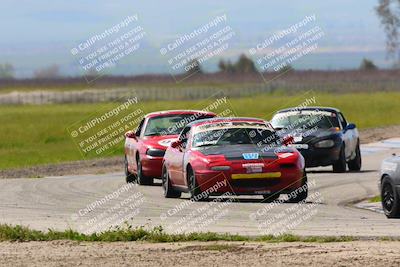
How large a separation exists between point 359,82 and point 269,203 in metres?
110

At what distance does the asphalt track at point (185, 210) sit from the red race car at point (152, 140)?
398 millimetres

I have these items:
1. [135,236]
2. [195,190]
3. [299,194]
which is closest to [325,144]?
[299,194]

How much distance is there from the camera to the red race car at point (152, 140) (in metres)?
26.1

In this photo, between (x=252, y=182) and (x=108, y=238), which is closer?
(x=108, y=238)

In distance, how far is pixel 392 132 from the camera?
4694 centimetres

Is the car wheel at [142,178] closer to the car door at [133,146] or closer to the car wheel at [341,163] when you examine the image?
the car door at [133,146]

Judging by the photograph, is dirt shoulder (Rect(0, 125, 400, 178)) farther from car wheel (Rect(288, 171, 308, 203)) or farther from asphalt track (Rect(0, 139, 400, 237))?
car wheel (Rect(288, 171, 308, 203))

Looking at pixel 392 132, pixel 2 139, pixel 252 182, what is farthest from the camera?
pixel 2 139

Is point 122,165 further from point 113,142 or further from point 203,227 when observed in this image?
point 203,227

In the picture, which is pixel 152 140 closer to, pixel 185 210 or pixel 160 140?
pixel 160 140

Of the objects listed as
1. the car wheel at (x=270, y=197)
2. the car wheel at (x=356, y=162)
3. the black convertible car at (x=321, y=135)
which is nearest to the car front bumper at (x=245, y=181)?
the car wheel at (x=270, y=197)

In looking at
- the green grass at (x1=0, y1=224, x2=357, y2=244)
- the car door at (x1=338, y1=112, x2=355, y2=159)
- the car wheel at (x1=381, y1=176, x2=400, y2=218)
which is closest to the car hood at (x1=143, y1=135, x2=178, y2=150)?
the car door at (x1=338, y1=112, x2=355, y2=159)

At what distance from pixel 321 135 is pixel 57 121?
45573 millimetres

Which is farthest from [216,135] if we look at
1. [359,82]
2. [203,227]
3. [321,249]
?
[359,82]
